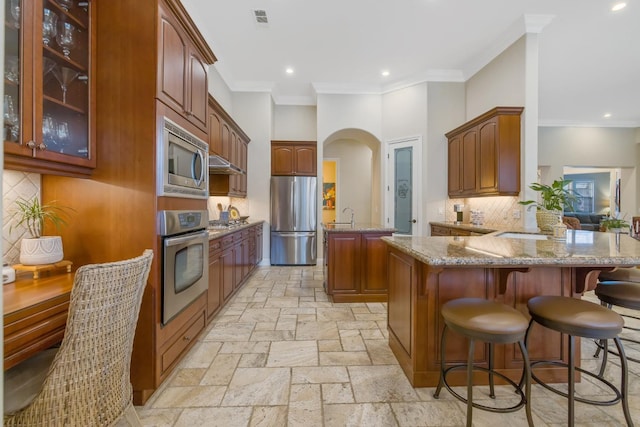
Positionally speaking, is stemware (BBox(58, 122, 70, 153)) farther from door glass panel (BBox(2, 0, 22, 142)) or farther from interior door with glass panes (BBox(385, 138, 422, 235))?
interior door with glass panes (BBox(385, 138, 422, 235))

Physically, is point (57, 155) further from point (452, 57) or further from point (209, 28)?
point (452, 57)

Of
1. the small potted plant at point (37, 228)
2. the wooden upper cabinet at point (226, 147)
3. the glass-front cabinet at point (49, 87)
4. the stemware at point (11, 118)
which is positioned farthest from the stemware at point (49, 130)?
the wooden upper cabinet at point (226, 147)

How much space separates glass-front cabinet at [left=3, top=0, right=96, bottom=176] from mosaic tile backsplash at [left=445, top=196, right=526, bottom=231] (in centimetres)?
470

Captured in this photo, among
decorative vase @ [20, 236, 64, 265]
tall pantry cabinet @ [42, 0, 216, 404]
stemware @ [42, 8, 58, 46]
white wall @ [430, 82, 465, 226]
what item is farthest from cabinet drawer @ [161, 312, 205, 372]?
white wall @ [430, 82, 465, 226]

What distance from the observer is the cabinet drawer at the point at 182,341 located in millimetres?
1897

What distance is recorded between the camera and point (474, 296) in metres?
1.88

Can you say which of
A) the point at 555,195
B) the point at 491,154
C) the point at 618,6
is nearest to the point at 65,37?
the point at 491,154

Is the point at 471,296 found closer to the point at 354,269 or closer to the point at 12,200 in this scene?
the point at 354,269

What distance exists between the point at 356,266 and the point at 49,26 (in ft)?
10.8

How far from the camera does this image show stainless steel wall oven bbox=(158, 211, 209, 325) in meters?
1.82

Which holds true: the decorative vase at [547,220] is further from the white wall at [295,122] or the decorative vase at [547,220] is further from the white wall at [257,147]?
the white wall at [295,122]

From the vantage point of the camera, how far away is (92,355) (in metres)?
1.12

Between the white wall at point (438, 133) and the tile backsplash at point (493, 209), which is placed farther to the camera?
the white wall at point (438, 133)

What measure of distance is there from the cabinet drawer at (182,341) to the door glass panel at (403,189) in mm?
3972
